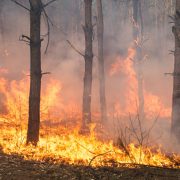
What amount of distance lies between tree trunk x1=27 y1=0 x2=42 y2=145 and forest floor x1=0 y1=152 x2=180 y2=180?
2448 millimetres

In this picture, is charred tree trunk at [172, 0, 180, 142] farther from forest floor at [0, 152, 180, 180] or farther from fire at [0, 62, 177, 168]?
forest floor at [0, 152, 180, 180]

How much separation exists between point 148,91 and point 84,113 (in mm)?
14040

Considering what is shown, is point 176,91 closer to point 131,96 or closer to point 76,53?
point 131,96

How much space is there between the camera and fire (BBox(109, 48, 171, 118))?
21.7m

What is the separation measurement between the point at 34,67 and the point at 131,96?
54.1 ft

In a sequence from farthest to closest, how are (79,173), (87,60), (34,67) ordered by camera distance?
(87,60), (34,67), (79,173)

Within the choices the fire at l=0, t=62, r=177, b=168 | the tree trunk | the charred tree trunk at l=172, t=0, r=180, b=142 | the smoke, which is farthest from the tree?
the smoke

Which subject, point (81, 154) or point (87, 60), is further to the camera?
point (87, 60)

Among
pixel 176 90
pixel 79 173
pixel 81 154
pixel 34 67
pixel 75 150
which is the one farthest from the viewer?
pixel 176 90

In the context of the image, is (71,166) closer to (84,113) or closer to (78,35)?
(84,113)

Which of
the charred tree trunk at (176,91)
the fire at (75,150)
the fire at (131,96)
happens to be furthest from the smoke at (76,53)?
the fire at (75,150)

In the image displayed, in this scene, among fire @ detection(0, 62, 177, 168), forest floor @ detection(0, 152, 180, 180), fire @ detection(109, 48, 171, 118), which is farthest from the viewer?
fire @ detection(109, 48, 171, 118)

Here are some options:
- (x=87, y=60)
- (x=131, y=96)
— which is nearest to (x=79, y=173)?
(x=87, y=60)

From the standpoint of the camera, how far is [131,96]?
24.4 m
